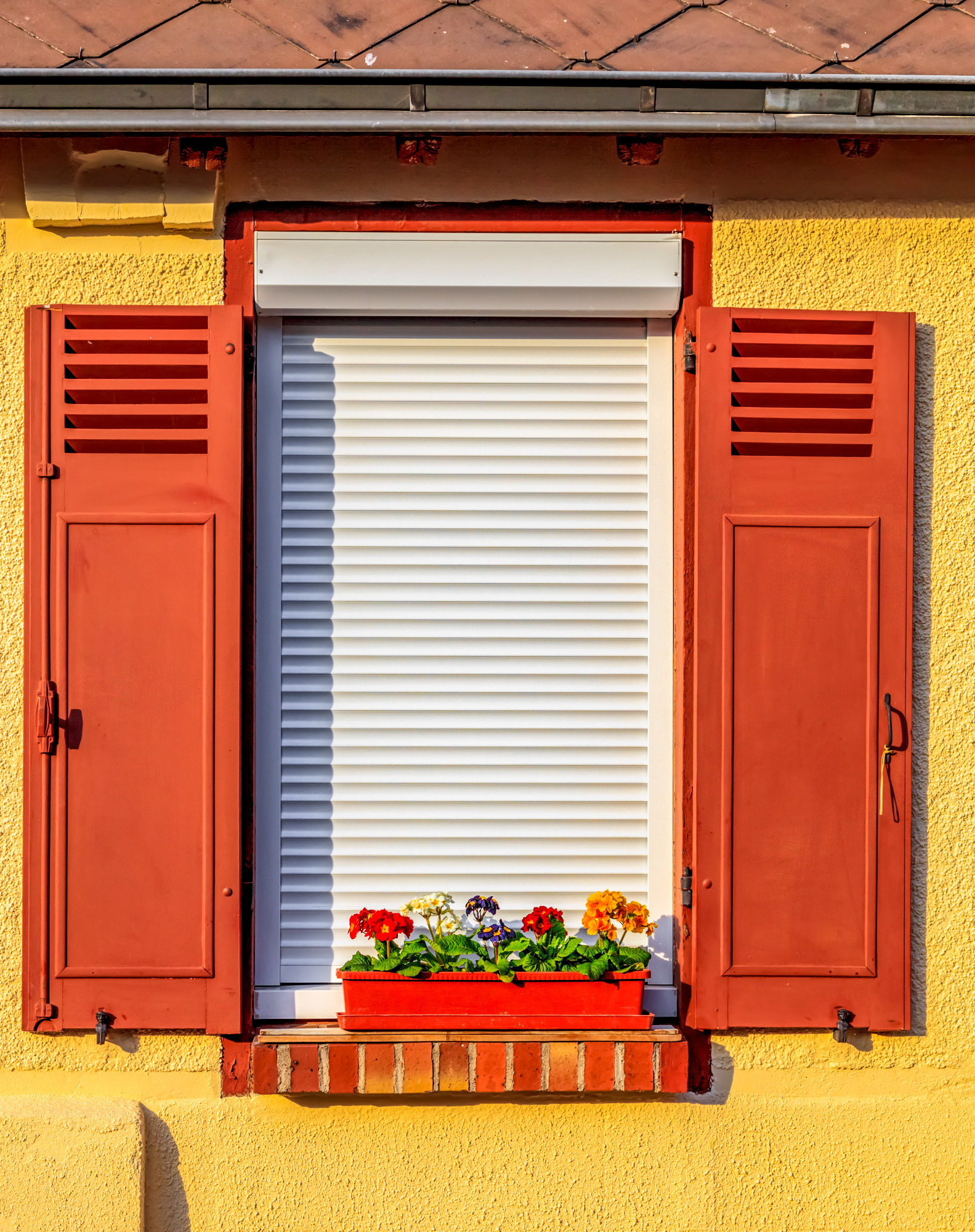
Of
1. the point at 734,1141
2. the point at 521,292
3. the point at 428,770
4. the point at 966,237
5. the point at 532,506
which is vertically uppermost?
the point at 966,237

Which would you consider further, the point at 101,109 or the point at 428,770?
the point at 428,770

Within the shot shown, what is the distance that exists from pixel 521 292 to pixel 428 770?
1.50 m

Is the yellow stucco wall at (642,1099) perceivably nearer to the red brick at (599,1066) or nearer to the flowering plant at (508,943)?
the red brick at (599,1066)

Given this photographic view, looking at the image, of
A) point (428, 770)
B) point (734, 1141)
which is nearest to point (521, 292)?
point (428, 770)

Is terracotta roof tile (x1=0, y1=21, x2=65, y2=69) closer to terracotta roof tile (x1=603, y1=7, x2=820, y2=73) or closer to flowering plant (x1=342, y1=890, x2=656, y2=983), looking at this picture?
terracotta roof tile (x1=603, y1=7, x2=820, y2=73)

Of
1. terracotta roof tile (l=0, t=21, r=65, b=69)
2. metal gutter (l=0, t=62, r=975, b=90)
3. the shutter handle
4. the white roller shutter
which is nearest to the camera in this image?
metal gutter (l=0, t=62, r=975, b=90)

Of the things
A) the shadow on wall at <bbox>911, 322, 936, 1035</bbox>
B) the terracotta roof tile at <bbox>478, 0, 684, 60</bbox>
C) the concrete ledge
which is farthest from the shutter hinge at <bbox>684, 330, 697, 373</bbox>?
the concrete ledge

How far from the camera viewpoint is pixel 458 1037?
3.01 m

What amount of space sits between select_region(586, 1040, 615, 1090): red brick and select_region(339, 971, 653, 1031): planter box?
5 centimetres

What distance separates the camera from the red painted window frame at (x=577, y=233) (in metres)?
3.15

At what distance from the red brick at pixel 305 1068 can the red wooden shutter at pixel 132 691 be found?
20 cm

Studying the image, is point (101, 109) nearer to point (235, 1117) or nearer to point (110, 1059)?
point (110, 1059)

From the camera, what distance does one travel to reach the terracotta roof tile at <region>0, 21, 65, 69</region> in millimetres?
2977

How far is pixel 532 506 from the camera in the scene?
3273 mm
